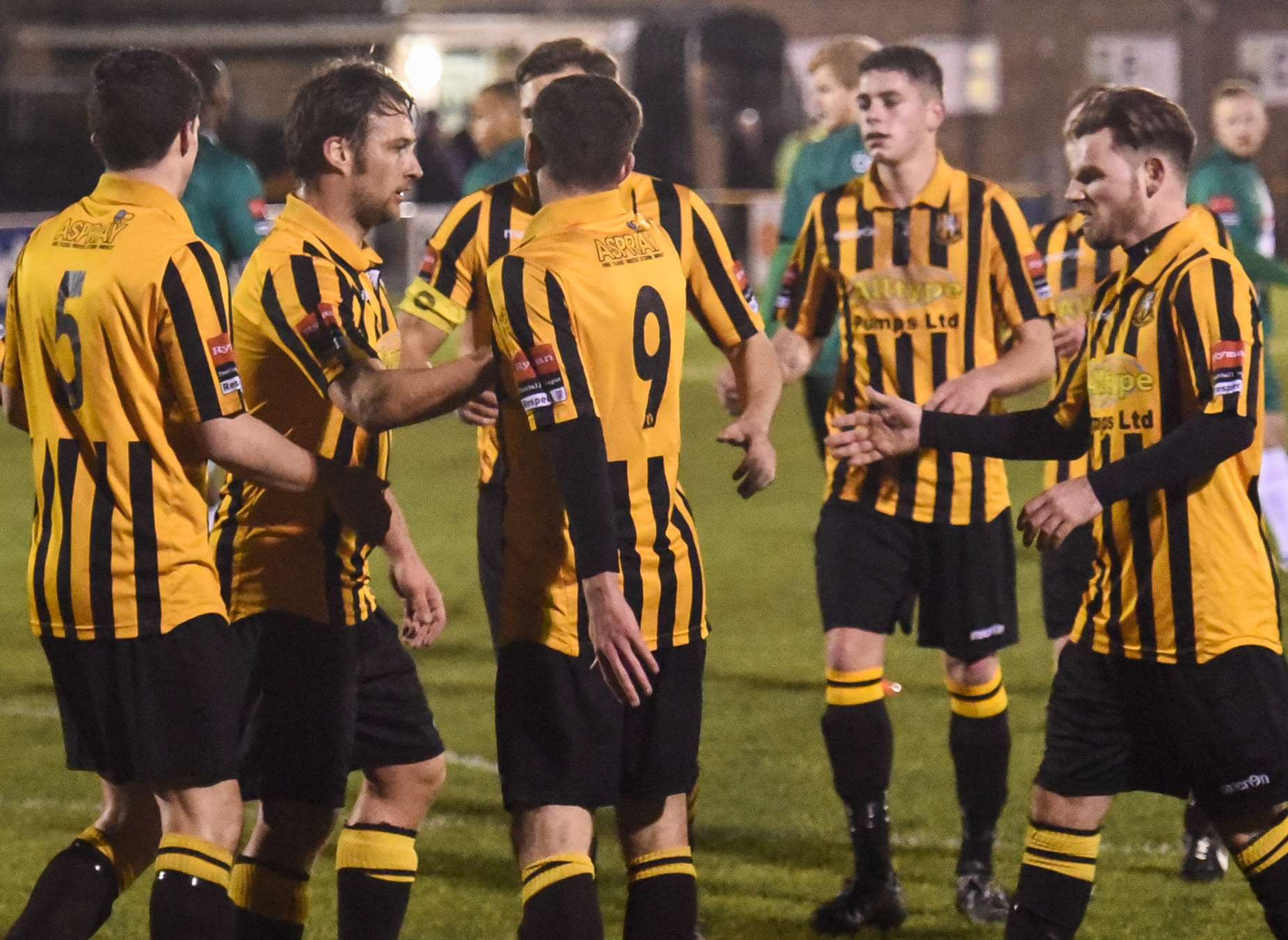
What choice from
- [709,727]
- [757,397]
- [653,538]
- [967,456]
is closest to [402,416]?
[653,538]

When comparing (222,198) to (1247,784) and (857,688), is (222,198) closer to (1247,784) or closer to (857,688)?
(857,688)

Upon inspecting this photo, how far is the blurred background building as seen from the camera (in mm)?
23312

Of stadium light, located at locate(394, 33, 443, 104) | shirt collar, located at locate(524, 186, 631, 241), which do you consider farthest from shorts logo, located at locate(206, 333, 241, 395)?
stadium light, located at locate(394, 33, 443, 104)

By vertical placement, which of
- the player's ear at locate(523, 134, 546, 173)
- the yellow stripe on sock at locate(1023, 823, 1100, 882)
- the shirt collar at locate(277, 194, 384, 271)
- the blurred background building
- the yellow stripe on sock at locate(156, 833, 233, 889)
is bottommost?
the yellow stripe on sock at locate(1023, 823, 1100, 882)

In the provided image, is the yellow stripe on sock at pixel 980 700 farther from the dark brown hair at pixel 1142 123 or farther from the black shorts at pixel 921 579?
the dark brown hair at pixel 1142 123

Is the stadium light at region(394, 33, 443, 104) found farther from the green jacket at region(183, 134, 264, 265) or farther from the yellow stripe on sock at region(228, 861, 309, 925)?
the yellow stripe on sock at region(228, 861, 309, 925)

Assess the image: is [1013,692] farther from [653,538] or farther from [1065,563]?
[653,538]

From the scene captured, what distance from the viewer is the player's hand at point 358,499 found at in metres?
3.89

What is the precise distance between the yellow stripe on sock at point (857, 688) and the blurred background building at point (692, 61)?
516 inches

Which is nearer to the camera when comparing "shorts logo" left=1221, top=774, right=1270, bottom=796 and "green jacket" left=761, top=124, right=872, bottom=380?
"shorts logo" left=1221, top=774, right=1270, bottom=796

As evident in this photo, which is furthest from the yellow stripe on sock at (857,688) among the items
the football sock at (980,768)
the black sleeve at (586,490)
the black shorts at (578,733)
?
the black sleeve at (586,490)

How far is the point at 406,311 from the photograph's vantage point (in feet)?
16.2

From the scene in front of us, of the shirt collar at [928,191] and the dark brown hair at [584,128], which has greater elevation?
the dark brown hair at [584,128]

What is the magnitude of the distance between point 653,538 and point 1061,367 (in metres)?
2.45
